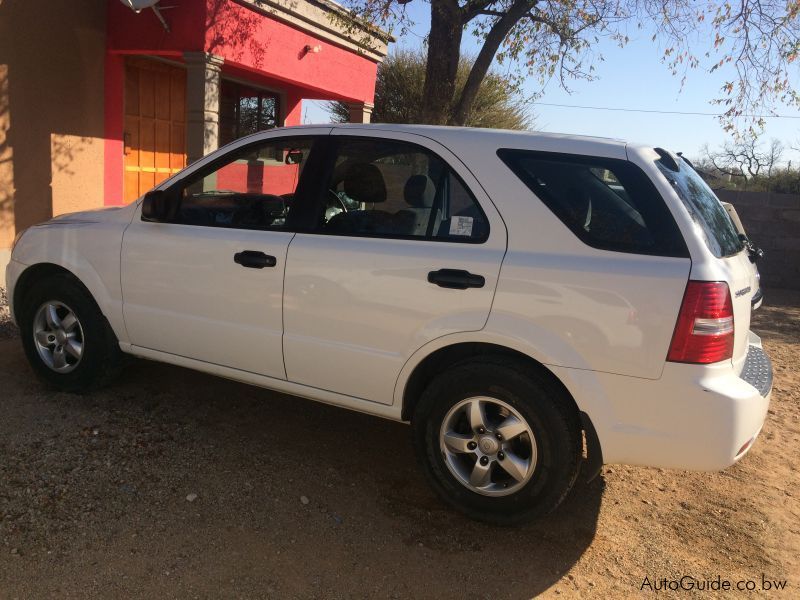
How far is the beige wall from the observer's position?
7477 mm

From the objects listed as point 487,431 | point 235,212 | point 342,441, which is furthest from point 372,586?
point 235,212

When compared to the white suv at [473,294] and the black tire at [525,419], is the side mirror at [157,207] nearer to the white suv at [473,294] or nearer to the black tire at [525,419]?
the white suv at [473,294]

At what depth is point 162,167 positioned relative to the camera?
1012 cm

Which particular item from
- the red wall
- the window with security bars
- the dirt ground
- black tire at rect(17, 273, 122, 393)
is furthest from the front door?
the window with security bars

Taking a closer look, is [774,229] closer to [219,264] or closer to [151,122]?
[151,122]

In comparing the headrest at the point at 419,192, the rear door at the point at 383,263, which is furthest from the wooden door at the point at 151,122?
the headrest at the point at 419,192

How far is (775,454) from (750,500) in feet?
2.78

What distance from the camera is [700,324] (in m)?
2.89

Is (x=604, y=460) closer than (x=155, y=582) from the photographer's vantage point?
No

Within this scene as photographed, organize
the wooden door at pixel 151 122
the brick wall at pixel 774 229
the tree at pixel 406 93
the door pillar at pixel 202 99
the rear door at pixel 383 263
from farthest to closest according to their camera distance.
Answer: the tree at pixel 406 93 < the brick wall at pixel 774 229 < the wooden door at pixel 151 122 < the door pillar at pixel 202 99 < the rear door at pixel 383 263

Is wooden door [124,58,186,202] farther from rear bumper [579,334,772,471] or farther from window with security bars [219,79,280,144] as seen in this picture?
rear bumper [579,334,772,471]

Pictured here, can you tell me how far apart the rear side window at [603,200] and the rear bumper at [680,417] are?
55 cm

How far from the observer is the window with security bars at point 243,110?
38.0 feet

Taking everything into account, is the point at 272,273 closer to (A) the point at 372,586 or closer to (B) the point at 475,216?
(B) the point at 475,216
